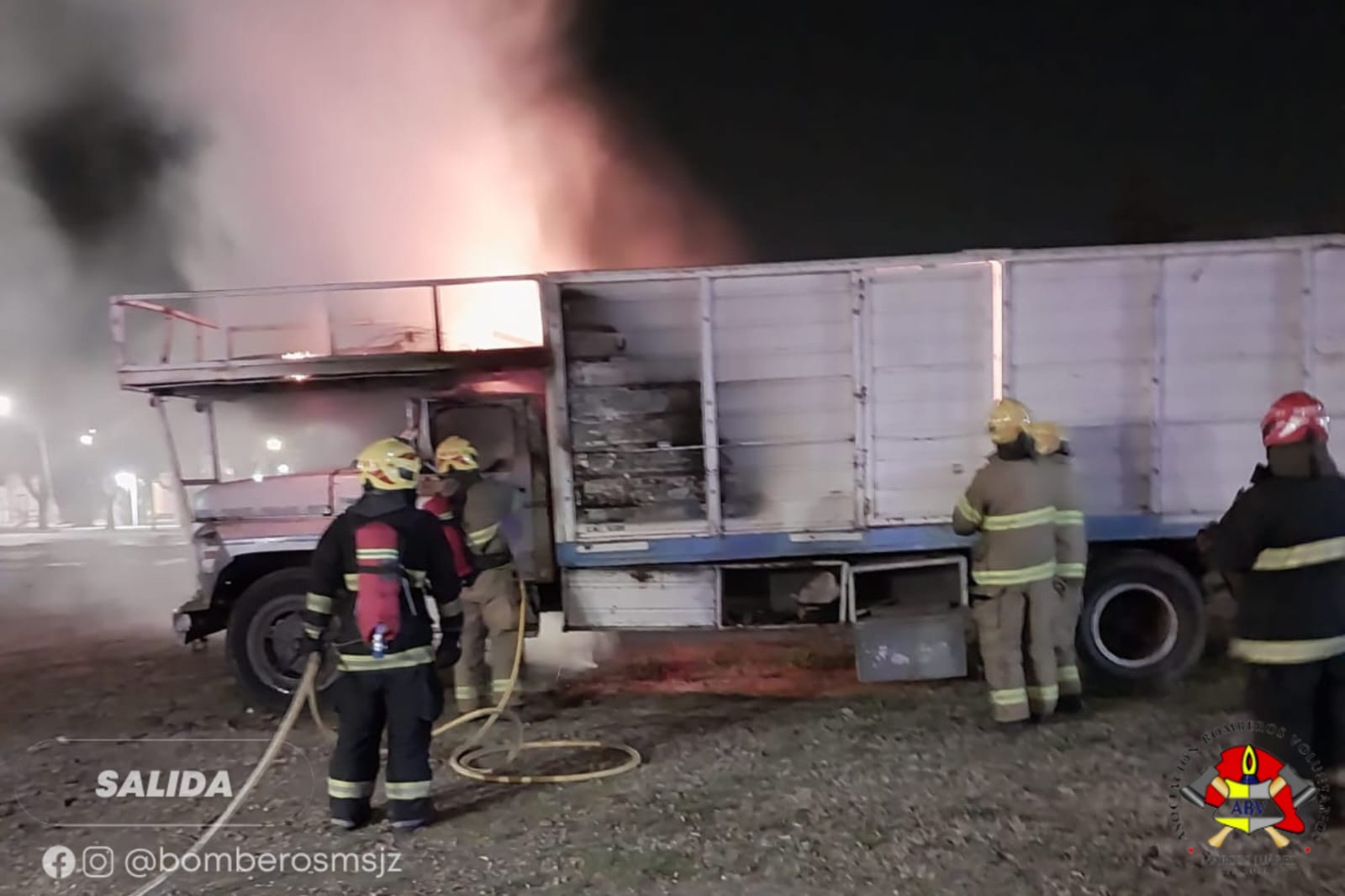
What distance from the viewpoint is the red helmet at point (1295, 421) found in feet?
13.2

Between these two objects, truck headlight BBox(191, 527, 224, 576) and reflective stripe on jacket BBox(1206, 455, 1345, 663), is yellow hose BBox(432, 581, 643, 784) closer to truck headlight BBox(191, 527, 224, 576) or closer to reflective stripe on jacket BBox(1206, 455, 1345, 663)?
truck headlight BBox(191, 527, 224, 576)

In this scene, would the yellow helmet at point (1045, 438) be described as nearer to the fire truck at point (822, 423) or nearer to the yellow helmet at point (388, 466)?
the fire truck at point (822, 423)

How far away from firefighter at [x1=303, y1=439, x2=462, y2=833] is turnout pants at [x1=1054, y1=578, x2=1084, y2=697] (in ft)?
11.7

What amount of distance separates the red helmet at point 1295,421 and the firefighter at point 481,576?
411 cm

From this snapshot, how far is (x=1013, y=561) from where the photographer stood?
18.1 feet

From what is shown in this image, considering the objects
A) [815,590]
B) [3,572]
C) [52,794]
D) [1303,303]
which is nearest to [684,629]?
[815,590]

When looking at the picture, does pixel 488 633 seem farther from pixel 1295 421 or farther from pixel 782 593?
pixel 1295 421

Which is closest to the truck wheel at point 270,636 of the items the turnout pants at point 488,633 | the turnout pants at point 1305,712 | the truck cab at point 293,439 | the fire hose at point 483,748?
the truck cab at point 293,439

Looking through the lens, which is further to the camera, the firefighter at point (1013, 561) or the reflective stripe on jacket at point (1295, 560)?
the firefighter at point (1013, 561)

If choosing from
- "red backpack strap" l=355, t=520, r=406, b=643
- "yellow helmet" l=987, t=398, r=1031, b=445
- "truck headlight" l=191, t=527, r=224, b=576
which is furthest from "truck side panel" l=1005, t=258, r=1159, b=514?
"truck headlight" l=191, t=527, r=224, b=576

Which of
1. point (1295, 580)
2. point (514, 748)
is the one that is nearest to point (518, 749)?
point (514, 748)

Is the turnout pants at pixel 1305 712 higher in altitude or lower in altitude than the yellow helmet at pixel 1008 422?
lower

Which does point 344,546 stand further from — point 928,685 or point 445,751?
→ point 928,685

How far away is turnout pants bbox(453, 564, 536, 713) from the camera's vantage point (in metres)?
6.13
